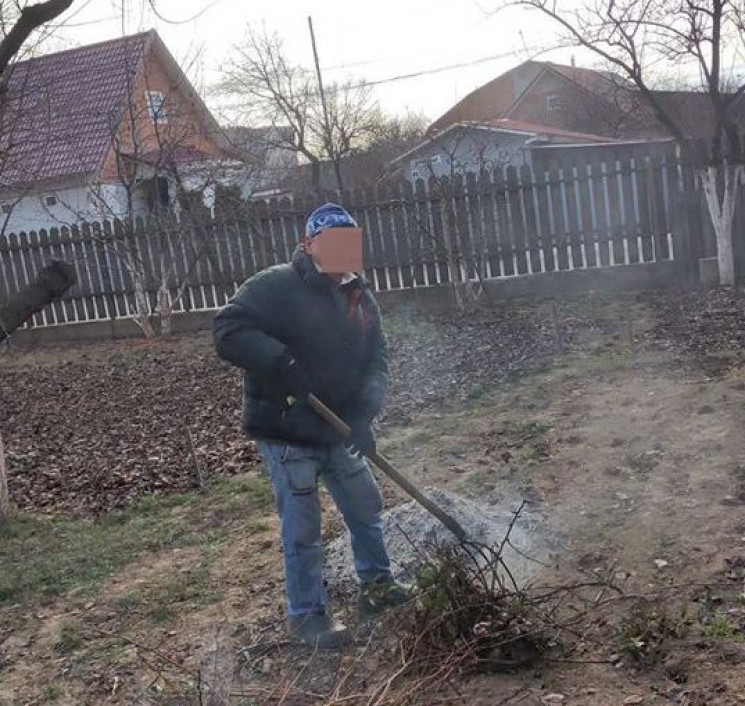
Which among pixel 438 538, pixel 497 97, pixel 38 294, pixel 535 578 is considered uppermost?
pixel 497 97

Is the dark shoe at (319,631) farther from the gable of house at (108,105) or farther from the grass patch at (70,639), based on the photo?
the gable of house at (108,105)

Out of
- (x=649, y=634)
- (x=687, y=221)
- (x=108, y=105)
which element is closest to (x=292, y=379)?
(x=649, y=634)

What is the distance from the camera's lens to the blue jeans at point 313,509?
3.43 meters

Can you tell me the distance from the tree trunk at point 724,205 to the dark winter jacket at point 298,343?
815cm

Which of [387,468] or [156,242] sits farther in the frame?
[156,242]

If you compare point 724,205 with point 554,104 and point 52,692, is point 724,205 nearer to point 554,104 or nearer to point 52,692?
point 52,692

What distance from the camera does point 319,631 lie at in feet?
11.4

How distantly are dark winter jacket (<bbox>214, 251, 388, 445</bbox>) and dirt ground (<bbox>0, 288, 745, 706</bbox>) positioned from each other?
2.92 ft

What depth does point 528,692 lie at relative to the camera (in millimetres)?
2906

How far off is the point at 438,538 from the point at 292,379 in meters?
1.19

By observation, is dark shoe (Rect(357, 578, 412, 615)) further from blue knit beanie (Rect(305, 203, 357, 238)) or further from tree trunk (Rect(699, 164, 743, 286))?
tree trunk (Rect(699, 164, 743, 286))

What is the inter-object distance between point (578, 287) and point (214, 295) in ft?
18.1

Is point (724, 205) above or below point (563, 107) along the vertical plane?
below

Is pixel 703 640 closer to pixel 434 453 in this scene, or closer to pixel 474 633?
pixel 474 633
